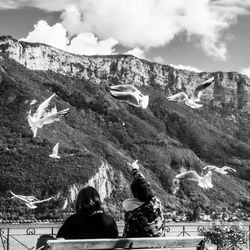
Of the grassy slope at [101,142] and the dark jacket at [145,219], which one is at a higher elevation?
the grassy slope at [101,142]

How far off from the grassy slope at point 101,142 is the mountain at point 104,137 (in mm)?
170

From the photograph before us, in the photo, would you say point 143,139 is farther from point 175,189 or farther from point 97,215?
point 97,215

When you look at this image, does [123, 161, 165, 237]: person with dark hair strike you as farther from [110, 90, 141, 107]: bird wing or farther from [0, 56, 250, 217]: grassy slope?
Result: [0, 56, 250, 217]: grassy slope

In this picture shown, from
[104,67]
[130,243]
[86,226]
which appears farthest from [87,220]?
[104,67]

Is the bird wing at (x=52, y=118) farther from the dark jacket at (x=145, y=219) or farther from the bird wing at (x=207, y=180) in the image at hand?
the dark jacket at (x=145, y=219)

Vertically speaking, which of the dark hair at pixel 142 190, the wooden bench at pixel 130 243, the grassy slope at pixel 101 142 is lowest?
the wooden bench at pixel 130 243

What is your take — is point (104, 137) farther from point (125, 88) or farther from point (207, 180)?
point (125, 88)

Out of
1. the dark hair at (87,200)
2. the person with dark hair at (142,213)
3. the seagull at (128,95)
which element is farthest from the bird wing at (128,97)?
the dark hair at (87,200)

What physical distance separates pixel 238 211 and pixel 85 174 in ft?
113

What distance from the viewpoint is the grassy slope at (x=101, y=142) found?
289 feet

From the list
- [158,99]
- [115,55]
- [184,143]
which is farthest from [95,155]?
[115,55]

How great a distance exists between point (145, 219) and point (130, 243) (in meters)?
0.55

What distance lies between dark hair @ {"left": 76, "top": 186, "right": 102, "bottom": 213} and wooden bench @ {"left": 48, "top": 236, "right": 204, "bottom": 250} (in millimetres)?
441

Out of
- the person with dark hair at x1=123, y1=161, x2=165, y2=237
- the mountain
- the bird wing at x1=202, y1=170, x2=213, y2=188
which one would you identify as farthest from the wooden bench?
the mountain
